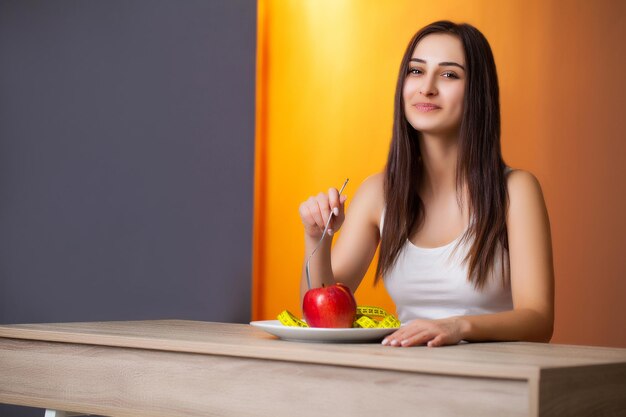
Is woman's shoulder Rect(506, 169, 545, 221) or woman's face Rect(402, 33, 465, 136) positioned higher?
woman's face Rect(402, 33, 465, 136)

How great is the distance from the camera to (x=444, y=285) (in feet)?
6.99

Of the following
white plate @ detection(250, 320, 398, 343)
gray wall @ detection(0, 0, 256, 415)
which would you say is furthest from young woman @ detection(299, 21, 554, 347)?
gray wall @ detection(0, 0, 256, 415)

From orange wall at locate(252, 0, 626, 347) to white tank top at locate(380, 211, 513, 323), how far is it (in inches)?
64.2

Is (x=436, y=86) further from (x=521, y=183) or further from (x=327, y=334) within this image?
(x=327, y=334)

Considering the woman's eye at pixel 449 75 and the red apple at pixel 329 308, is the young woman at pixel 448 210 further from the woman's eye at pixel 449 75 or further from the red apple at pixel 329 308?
the red apple at pixel 329 308

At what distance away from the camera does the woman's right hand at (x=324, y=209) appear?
183 centimetres

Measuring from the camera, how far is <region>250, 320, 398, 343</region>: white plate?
148 centimetres

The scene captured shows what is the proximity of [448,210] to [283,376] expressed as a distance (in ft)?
3.37

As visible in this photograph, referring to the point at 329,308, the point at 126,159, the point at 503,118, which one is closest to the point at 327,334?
the point at 329,308

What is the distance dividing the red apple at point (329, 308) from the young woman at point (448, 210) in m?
0.38

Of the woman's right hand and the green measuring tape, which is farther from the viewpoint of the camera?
the woman's right hand

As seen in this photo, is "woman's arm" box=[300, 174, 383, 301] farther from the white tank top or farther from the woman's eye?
the woman's eye

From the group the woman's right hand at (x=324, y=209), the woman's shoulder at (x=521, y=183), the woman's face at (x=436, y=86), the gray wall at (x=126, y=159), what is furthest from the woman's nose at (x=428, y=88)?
the gray wall at (x=126, y=159)

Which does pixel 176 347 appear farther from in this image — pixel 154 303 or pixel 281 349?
pixel 154 303
